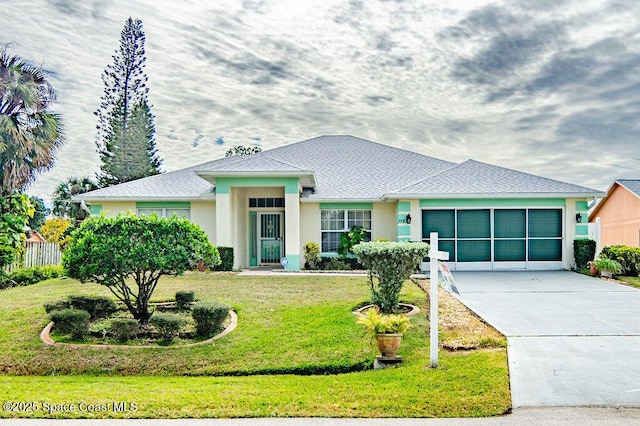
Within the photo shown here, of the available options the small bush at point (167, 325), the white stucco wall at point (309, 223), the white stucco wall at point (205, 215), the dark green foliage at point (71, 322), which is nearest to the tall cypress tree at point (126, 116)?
the white stucco wall at point (205, 215)

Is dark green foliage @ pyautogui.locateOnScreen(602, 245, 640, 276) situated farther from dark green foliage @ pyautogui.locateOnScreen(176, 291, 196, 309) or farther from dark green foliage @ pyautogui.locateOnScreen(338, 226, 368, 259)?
dark green foliage @ pyautogui.locateOnScreen(176, 291, 196, 309)

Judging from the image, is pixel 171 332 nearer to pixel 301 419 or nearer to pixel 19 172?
pixel 301 419

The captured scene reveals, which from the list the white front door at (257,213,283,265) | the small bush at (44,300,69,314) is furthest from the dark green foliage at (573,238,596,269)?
the small bush at (44,300,69,314)

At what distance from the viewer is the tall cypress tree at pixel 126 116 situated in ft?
109

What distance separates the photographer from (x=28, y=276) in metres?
17.3

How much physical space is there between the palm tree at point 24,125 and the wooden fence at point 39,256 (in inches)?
138

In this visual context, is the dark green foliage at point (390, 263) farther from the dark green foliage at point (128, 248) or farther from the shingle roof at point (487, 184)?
the shingle roof at point (487, 184)

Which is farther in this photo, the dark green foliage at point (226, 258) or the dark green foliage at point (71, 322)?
the dark green foliage at point (226, 258)

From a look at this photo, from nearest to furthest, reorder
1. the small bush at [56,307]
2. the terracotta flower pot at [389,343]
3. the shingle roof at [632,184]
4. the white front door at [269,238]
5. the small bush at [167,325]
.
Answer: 1. the terracotta flower pot at [389,343]
2. the small bush at [167,325]
3. the small bush at [56,307]
4. the white front door at [269,238]
5. the shingle roof at [632,184]

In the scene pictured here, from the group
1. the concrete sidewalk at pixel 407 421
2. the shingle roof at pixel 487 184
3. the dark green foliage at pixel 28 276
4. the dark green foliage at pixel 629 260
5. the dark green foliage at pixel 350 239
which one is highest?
the shingle roof at pixel 487 184

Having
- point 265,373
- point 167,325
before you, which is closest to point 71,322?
point 167,325

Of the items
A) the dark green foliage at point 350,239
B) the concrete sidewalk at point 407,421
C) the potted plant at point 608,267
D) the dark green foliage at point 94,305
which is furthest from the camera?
the dark green foliage at point 350,239

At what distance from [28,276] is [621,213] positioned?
31331 mm

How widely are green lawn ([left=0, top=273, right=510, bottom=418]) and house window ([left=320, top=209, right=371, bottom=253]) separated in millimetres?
7862
